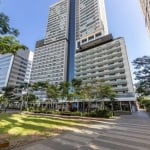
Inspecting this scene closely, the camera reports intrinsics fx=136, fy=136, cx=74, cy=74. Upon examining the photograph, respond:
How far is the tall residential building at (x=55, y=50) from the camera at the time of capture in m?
96.9

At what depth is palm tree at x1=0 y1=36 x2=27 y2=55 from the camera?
8.46 meters

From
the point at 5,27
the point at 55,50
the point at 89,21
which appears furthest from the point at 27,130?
the point at 89,21

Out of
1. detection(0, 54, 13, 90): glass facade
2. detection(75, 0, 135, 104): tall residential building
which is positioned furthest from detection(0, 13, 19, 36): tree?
detection(0, 54, 13, 90): glass facade

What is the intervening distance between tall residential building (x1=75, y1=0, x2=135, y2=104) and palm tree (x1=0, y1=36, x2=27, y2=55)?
52.8m

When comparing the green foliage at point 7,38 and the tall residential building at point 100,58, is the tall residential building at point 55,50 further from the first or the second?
the green foliage at point 7,38

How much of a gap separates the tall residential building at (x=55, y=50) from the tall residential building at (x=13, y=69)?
1381cm

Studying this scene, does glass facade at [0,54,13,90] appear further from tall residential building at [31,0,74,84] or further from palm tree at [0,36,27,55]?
palm tree at [0,36,27,55]

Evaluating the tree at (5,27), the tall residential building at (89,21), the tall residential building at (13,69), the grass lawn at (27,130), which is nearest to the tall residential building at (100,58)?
the tall residential building at (89,21)

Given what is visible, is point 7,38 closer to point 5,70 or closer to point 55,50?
point 55,50

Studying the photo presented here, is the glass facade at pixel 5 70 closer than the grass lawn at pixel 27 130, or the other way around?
the grass lawn at pixel 27 130

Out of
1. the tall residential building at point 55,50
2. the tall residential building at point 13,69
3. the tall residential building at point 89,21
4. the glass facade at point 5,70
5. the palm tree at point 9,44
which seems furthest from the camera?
the tall residential building at point 13,69

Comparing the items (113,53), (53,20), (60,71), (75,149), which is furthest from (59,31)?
(75,149)

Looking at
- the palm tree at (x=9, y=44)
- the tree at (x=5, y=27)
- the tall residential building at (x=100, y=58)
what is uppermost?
the tall residential building at (x=100, y=58)

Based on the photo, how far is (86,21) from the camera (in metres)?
106
